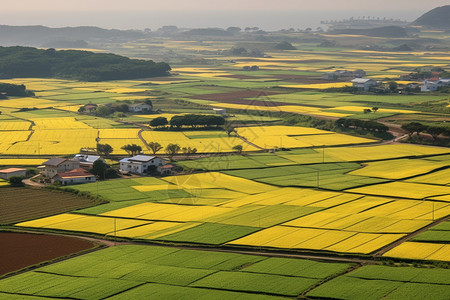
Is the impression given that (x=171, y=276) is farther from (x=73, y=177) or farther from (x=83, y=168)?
(x=83, y=168)

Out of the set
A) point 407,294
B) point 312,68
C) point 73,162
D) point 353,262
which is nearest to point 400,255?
point 353,262

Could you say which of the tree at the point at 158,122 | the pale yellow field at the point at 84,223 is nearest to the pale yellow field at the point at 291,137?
the tree at the point at 158,122

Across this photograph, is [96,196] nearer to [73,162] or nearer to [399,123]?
[73,162]

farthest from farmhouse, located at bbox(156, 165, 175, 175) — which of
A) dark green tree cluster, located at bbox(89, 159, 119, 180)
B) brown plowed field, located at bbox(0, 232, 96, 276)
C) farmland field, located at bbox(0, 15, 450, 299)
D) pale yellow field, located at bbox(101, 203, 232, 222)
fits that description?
brown plowed field, located at bbox(0, 232, 96, 276)

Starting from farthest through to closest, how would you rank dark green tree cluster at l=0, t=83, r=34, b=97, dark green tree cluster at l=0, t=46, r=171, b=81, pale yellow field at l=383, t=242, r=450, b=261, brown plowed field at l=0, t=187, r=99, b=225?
dark green tree cluster at l=0, t=46, r=171, b=81 → dark green tree cluster at l=0, t=83, r=34, b=97 → brown plowed field at l=0, t=187, r=99, b=225 → pale yellow field at l=383, t=242, r=450, b=261

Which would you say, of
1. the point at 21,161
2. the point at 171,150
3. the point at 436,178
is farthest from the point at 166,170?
the point at 436,178

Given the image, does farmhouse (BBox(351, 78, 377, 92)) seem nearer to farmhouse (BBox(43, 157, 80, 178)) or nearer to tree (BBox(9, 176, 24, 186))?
farmhouse (BBox(43, 157, 80, 178))

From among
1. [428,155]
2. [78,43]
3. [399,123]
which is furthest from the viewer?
[78,43]
